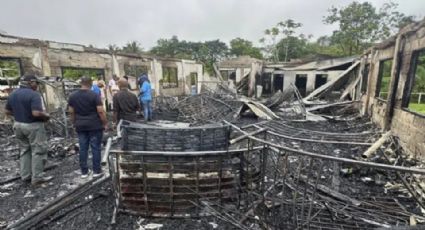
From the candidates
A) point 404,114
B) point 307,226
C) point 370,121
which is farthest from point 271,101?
point 307,226

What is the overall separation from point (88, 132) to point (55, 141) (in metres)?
3.06

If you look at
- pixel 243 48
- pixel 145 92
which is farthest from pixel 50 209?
pixel 243 48

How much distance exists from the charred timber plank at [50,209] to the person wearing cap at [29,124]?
3.18 ft

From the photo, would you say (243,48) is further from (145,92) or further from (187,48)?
(145,92)

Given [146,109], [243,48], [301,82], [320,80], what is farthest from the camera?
[243,48]

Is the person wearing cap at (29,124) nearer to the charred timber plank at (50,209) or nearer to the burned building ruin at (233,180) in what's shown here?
the burned building ruin at (233,180)

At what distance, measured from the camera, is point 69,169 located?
178 inches

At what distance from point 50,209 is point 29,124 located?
141 centimetres

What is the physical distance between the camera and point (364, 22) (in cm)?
2125

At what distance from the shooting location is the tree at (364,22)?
21.0 metres

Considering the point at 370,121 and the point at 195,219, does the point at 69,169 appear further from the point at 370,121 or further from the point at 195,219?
the point at 370,121

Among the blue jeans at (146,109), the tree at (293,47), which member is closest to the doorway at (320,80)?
the blue jeans at (146,109)

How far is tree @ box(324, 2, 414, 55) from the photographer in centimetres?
2105

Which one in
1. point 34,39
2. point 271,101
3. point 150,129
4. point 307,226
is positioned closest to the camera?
point 307,226
